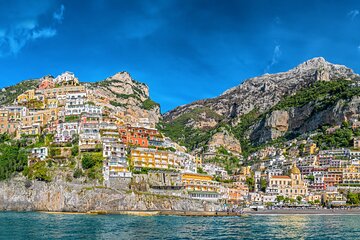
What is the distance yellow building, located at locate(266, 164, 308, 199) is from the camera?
415 feet

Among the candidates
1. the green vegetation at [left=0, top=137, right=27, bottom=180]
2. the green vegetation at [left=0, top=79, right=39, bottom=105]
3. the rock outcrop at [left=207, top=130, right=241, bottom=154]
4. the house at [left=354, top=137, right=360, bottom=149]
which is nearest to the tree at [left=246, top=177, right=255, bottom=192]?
the house at [left=354, top=137, right=360, bottom=149]

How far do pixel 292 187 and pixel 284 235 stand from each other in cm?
7612

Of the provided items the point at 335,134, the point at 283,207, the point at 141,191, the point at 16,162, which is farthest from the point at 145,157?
the point at 335,134

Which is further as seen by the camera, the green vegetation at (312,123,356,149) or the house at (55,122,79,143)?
the green vegetation at (312,123,356,149)

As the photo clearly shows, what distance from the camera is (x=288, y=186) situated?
127312 mm

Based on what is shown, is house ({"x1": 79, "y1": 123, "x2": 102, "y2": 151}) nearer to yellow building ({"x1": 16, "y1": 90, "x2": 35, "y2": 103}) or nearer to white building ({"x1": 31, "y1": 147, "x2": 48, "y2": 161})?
white building ({"x1": 31, "y1": 147, "x2": 48, "y2": 161})

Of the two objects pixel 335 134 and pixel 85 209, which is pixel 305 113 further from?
pixel 85 209

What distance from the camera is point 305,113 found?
182 m

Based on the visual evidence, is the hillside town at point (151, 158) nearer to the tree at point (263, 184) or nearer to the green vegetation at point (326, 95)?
the tree at point (263, 184)

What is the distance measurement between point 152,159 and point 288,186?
40109 mm

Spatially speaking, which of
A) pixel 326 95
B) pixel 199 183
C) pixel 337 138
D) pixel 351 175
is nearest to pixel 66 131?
pixel 199 183

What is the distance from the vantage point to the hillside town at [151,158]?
102250mm

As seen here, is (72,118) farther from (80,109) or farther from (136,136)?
(136,136)

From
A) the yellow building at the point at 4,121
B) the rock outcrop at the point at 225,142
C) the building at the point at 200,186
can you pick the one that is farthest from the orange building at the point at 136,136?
the rock outcrop at the point at 225,142
